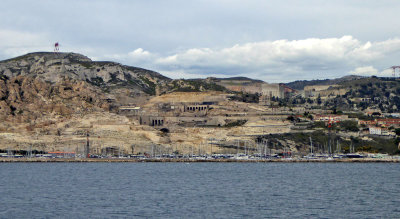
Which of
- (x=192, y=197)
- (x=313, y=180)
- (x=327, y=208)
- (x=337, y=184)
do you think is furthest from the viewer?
(x=313, y=180)

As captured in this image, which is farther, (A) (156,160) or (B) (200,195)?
(A) (156,160)

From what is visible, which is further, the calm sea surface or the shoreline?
the shoreline

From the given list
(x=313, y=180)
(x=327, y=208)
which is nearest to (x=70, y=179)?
(x=313, y=180)

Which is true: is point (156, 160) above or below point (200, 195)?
above

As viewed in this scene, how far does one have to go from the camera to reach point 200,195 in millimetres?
84188

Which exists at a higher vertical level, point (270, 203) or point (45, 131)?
point (45, 131)

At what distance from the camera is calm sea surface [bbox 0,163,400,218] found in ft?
224

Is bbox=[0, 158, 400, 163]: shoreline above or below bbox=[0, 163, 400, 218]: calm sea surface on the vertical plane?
above

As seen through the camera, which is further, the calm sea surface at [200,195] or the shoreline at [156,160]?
the shoreline at [156,160]

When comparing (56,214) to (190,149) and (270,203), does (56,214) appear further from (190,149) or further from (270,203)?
(190,149)

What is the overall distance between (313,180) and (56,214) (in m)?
54.3

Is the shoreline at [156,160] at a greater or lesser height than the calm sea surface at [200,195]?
greater

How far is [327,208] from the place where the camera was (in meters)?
71.2

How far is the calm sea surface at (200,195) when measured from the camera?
68.2 m
